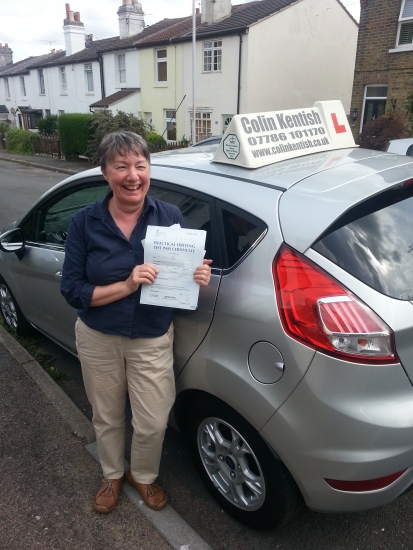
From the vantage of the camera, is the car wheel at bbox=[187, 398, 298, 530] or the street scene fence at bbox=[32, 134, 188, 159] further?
the street scene fence at bbox=[32, 134, 188, 159]

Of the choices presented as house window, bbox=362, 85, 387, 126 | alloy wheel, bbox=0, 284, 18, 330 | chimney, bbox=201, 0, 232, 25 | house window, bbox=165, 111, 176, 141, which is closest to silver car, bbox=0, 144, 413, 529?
alloy wheel, bbox=0, 284, 18, 330

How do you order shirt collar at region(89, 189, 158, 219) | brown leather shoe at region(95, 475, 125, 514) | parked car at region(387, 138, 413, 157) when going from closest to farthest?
shirt collar at region(89, 189, 158, 219) → brown leather shoe at region(95, 475, 125, 514) → parked car at region(387, 138, 413, 157)

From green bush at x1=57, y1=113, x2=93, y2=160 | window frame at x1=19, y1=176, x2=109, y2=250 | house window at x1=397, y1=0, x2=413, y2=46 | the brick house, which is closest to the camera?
window frame at x1=19, y1=176, x2=109, y2=250

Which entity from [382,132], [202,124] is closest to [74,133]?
[202,124]

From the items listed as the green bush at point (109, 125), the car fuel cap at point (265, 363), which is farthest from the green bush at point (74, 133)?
the car fuel cap at point (265, 363)

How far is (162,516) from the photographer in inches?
87.4

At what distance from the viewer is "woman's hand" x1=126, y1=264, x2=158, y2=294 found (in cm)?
182

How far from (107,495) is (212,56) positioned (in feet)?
67.8

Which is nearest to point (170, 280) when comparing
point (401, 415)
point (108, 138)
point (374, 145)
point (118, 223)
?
point (118, 223)

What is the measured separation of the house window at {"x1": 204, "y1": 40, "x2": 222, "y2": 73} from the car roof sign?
1870 cm

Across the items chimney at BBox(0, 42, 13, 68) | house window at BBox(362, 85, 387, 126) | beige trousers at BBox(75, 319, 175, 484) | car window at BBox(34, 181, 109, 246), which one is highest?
chimney at BBox(0, 42, 13, 68)

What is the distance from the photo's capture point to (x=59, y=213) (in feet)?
10.9

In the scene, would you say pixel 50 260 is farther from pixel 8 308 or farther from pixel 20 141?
pixel 20 141

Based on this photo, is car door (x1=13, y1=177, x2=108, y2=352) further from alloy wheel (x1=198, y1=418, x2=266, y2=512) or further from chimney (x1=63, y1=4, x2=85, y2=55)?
chimney (x1=63, y1=4, x2=85, y2=55)
